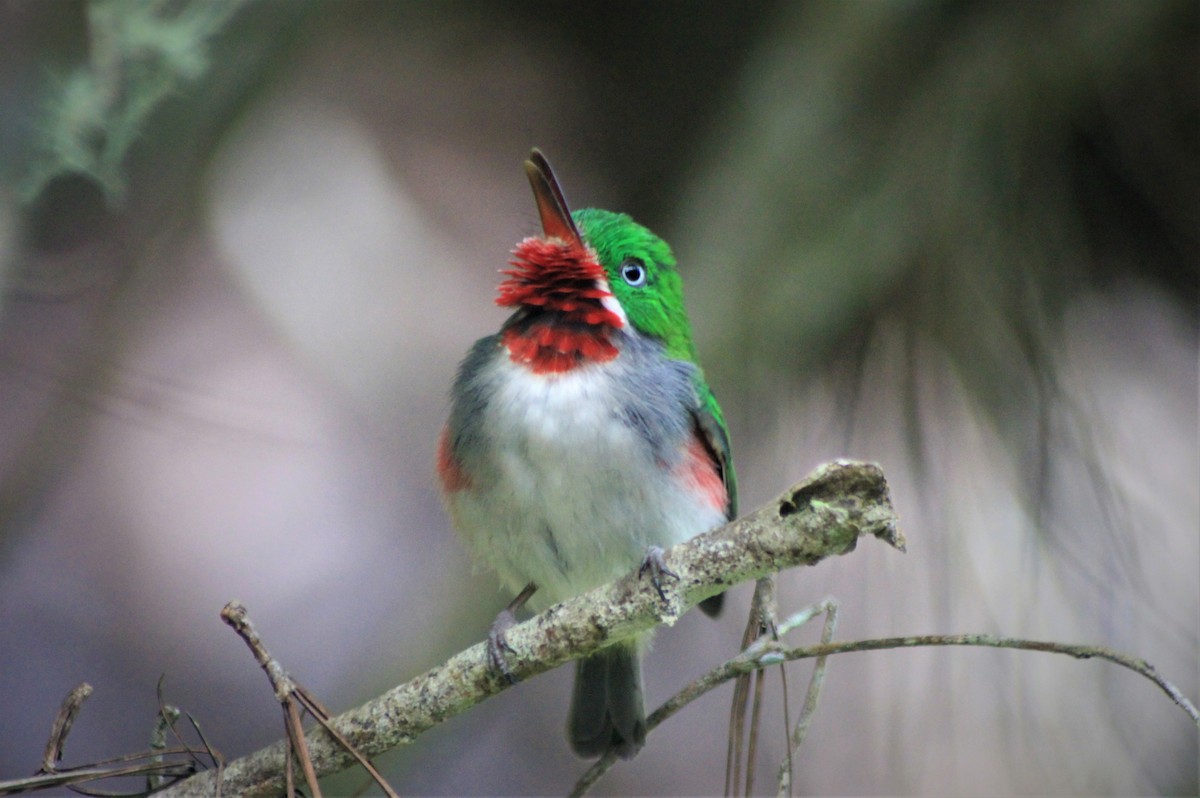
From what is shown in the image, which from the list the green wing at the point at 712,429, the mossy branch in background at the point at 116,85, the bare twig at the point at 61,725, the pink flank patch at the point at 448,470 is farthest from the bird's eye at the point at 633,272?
the mossy branch in background at the point at 116,85

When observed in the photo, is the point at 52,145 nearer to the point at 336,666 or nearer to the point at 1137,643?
the point at 336,666

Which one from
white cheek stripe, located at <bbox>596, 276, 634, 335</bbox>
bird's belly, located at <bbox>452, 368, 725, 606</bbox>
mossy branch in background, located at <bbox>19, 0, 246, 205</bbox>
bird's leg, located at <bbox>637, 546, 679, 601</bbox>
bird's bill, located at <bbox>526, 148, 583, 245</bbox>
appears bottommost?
bird's leg, located at <bbox>637, 546, 679, 601</bbox>

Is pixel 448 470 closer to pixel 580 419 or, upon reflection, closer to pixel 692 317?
pixel 580 419

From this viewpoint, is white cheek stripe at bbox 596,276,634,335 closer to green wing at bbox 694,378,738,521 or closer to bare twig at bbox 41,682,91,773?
green wing at bbox 694,378,738,521

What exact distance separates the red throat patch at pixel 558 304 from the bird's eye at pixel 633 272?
46 mm

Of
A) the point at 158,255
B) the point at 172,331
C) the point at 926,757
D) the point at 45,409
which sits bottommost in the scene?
the point at 926,757

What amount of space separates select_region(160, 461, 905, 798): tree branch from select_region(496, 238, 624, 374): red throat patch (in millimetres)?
482

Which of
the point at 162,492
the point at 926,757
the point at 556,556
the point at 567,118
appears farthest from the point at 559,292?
the point at 926,757

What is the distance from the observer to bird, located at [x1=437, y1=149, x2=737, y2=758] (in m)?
1.49

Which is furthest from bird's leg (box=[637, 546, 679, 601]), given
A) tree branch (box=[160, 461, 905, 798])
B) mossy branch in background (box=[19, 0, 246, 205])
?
mossy branch in background (box=[19, 0, 246, 205])

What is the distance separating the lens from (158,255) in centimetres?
221

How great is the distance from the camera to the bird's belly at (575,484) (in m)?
1.48

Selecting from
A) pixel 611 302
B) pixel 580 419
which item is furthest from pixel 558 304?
pixel 580 419

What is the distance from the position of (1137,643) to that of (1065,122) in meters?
0.98
